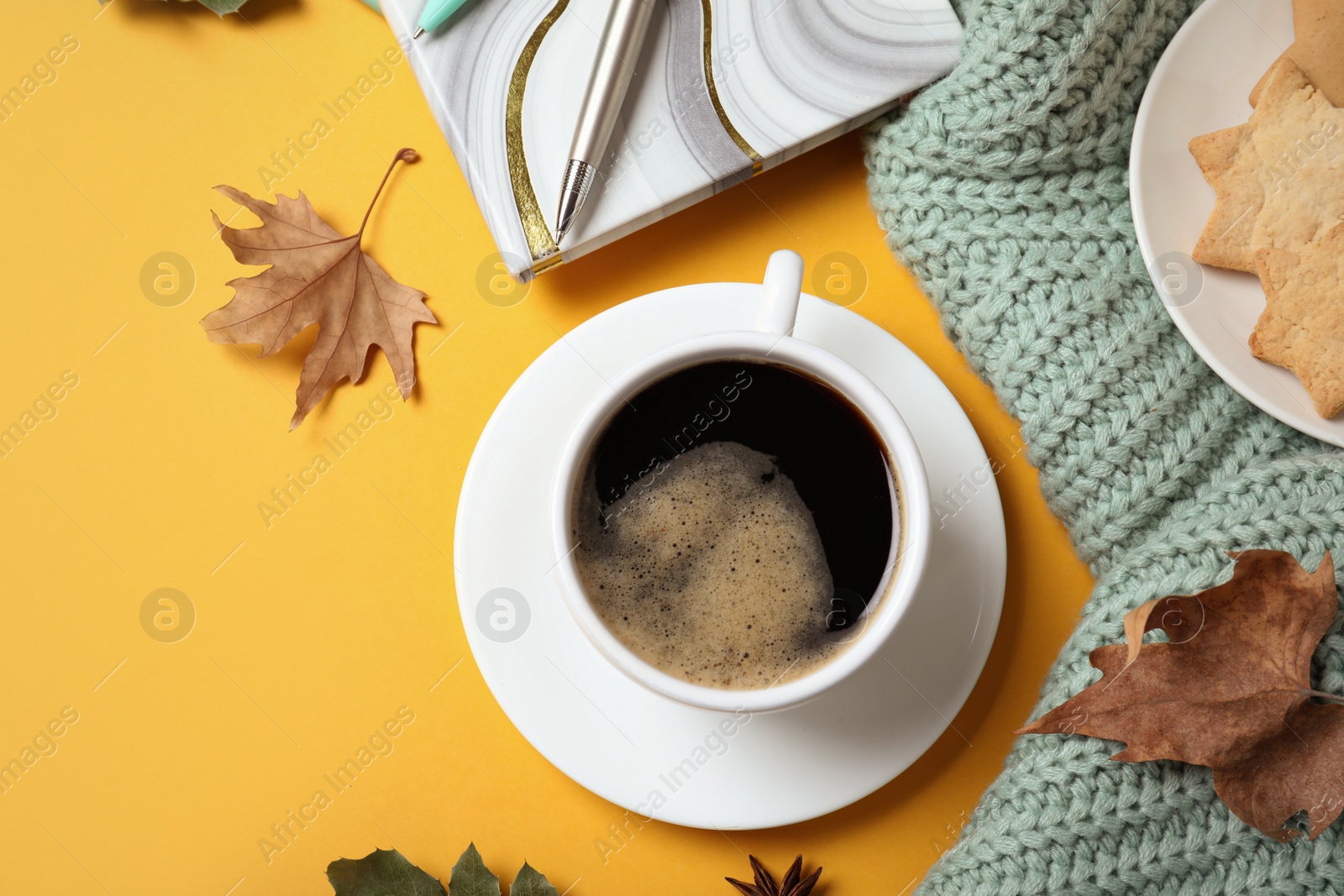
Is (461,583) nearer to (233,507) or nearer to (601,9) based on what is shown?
(233,507)

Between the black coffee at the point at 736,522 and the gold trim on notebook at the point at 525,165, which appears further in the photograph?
the gold trim on notebook at the point at 525,165

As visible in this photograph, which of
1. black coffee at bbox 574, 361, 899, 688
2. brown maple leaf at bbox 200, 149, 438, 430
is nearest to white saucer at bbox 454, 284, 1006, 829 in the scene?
black coffee at bbox 574, 361, 899, 688

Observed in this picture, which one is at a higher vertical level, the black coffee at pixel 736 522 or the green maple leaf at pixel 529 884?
the black coffee at pixel 736 522

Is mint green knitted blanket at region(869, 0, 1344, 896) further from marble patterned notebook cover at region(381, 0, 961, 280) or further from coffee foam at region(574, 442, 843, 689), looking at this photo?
coffee foam at region(574, 442, 843, 689)

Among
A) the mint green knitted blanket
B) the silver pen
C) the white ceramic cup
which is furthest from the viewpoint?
the silver pen

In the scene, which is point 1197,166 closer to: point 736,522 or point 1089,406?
point 1089,406

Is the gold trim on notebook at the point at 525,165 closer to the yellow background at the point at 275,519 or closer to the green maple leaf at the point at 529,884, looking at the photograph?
the yellow background at the point at 275,519

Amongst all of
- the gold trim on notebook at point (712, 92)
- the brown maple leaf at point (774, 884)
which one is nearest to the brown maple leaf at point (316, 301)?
the gold trim on notebook at point (712, 92)
